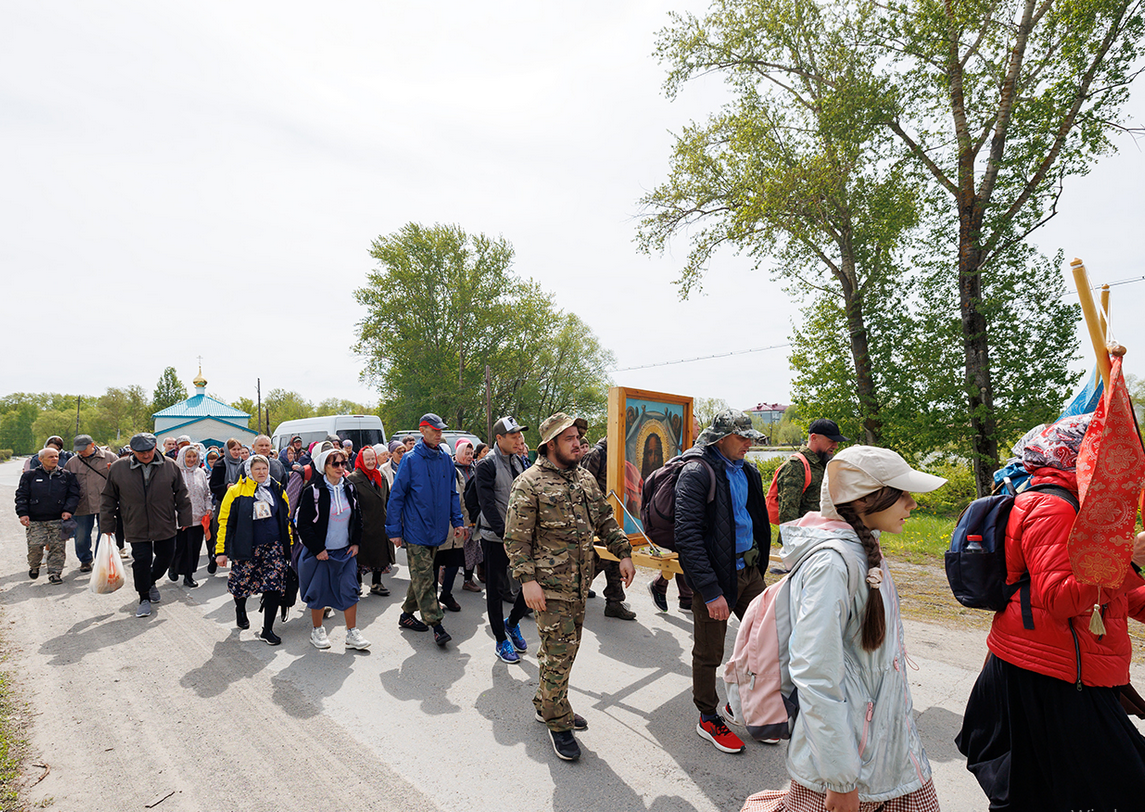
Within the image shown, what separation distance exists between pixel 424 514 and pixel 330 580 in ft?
3.61

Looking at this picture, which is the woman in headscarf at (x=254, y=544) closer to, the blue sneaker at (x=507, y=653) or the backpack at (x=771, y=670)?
the blue sneaker at (x=507, y=653)

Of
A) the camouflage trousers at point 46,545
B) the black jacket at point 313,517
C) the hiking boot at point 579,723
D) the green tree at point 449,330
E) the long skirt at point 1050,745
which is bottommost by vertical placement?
the hiking boot at point 579,723

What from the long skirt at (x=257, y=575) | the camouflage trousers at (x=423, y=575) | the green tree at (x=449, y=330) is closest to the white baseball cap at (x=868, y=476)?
the camouflage trousers at (x=423, y=575)

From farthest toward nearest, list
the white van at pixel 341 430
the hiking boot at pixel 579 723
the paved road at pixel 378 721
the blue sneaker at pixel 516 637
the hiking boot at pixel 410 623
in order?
the white van at pixel 341 430, the hiking boot at pixel 410 623, the blue sneaker at pixel 516 637, the hiking boot at pixel 579 723, the paved road at pixel 378 721

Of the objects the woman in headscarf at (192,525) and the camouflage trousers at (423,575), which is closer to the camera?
the camouflage trousers at (423,575)

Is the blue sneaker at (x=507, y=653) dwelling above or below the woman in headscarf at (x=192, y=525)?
below

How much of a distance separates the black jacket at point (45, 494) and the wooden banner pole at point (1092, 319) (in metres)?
11.0

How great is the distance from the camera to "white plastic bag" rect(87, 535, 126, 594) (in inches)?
238

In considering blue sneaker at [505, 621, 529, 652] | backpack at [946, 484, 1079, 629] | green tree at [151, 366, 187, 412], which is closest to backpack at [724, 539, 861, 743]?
backpack at [946, 484, 1079, 629]

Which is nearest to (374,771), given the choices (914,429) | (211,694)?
(211,694)

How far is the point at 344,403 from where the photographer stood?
81.2m

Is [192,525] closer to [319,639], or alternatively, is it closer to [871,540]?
[319,639]

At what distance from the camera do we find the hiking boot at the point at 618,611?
6074 mm

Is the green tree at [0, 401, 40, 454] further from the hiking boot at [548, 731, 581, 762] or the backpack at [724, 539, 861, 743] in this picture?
the backpack at [724, 539, 861, 743]
